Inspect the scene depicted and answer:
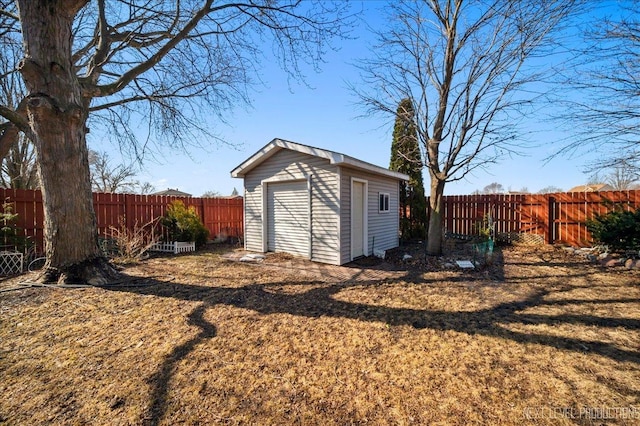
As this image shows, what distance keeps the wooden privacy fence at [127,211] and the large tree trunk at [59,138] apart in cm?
349

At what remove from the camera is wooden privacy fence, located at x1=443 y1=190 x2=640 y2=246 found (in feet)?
27.5

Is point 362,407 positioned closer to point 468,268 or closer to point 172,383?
point 172,383

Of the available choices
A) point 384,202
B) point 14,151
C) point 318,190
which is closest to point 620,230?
point 384,202

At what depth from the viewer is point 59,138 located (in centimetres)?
452

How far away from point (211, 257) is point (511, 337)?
7294 mm

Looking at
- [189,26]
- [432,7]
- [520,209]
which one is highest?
[432,7]

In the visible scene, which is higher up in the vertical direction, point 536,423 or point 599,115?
point 599,115

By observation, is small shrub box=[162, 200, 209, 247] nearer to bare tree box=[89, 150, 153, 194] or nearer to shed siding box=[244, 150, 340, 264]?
shed siding box=[244, 150, 340, 264]

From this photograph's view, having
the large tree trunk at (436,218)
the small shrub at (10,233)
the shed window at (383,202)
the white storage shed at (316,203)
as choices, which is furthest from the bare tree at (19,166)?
the large tree trunk at (436,218)

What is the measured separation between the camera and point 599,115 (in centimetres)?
618

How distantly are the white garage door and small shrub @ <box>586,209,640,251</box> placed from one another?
7.77 m

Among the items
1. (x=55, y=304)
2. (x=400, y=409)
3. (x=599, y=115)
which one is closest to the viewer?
(x=400, y=409)

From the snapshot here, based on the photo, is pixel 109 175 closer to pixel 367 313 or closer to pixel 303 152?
pixel 303 152

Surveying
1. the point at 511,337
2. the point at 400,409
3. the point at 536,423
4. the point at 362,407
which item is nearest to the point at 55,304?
the point at 362,407
